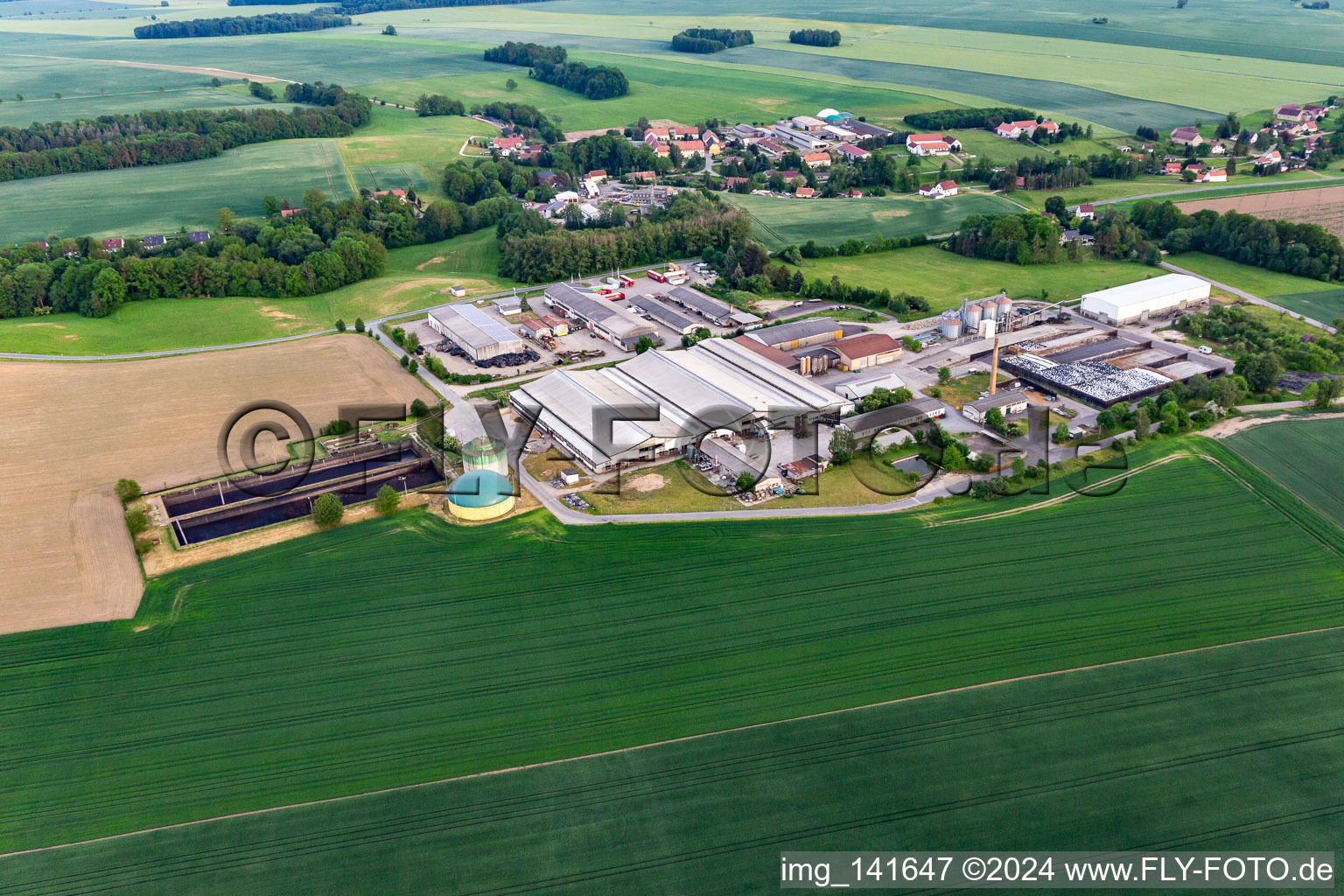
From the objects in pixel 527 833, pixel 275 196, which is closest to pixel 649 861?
pixel 527 833

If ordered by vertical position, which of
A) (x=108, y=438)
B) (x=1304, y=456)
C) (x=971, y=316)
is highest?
(x=971, y=316)

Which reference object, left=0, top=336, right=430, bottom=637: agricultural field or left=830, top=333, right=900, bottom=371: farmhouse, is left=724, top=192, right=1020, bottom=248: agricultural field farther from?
left=0, top=336, right=430, bottom=637: agricultural field

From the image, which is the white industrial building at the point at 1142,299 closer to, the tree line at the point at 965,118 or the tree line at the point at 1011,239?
the tree line at the point at 1011,239

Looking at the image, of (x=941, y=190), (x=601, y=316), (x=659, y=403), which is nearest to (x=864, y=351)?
(x=659, y=403)

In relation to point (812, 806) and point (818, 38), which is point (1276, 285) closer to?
point (812, 806)

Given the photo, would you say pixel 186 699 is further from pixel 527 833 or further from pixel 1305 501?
pixel 1305 501

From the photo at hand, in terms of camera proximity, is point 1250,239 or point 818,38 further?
point 818,38
